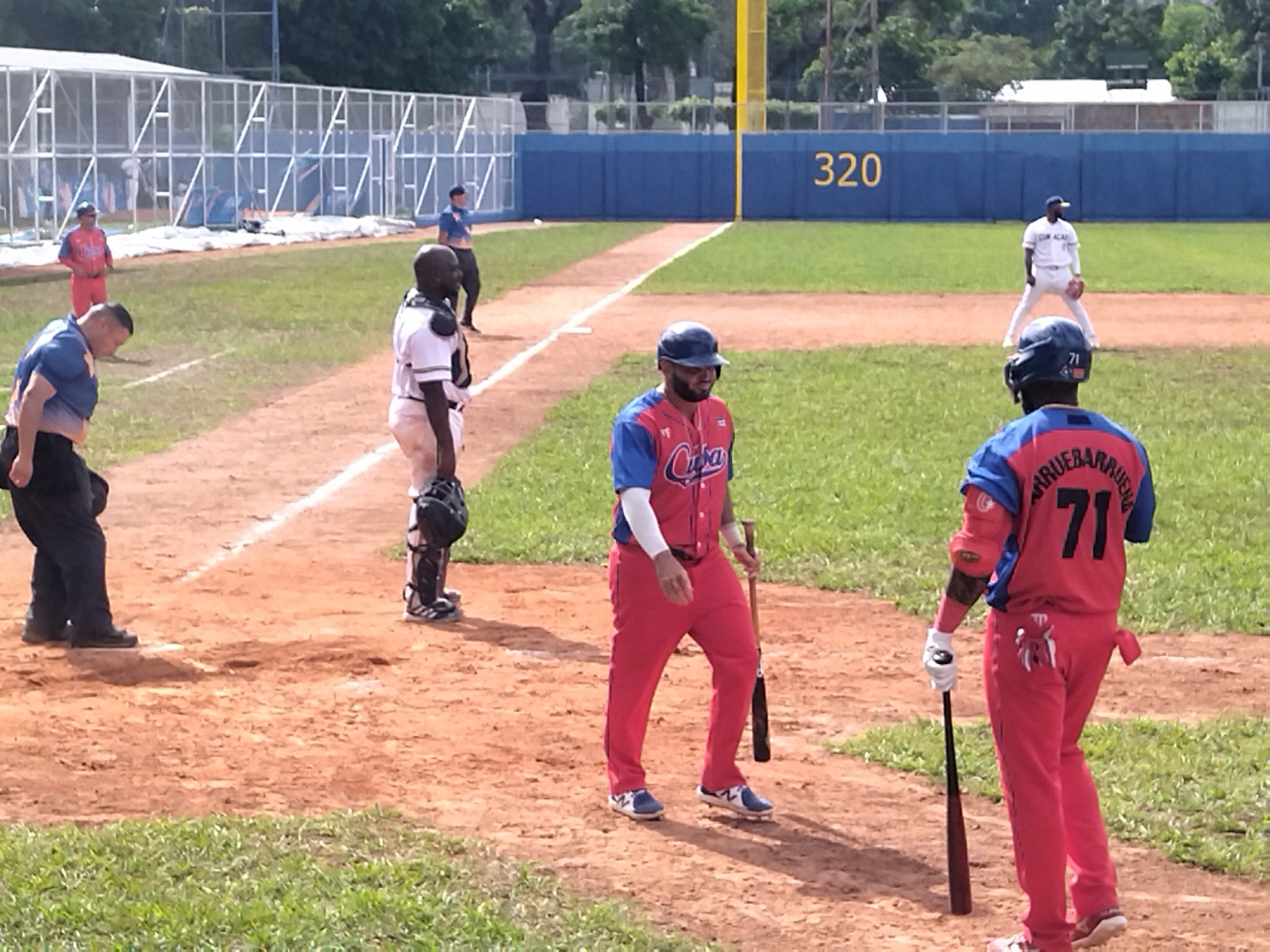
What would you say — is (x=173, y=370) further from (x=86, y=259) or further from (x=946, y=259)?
(x=946, y=259)

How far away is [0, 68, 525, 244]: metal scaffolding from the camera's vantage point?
121 feet

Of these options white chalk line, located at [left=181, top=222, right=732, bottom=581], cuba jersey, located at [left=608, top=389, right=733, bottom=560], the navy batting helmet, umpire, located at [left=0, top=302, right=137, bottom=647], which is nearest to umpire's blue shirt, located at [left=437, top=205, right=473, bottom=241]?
white chalk line, located at [left=181, top=222, right=732, bottom=581]

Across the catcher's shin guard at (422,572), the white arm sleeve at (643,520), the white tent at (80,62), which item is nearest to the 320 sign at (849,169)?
the white tent at (80,62)

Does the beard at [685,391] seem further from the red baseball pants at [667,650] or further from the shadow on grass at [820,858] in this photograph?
the shadow on grass at [820,858]

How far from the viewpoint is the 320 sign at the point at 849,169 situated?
203 ft

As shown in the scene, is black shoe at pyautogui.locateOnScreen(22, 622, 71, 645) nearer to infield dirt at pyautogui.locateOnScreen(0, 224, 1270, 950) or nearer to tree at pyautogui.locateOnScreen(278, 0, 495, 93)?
infield dirt at pyautogui.locateOnScreen(0, 224, 1270, 950)

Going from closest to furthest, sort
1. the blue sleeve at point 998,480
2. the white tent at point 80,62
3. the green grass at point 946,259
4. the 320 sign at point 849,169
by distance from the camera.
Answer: the blue sleeve at point 998,480
the green grass at point 946,259
the white tent at point 80,62
the 320 sign at point 849,169

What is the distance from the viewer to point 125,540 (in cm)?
1229

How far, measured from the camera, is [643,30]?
87000mm

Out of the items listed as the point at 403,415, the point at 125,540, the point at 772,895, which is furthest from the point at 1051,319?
the point at 125,540

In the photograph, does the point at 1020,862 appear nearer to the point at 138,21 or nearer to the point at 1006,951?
the point at 1006,951

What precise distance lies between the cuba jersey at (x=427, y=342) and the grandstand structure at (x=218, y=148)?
28631 mm

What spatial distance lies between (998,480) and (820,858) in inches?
73.0

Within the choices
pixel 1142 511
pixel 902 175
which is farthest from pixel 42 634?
pixel 902 175
